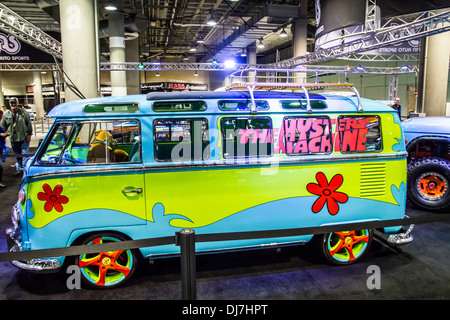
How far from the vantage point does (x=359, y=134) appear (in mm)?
4410

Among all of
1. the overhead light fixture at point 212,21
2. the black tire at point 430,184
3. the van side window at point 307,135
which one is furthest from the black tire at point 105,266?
the overhead light fixture at point 212,21

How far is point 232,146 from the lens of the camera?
160 inches

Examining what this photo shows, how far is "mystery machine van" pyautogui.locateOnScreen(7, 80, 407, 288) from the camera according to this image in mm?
3709

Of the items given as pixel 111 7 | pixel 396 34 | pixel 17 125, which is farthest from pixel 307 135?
pixel 111 7

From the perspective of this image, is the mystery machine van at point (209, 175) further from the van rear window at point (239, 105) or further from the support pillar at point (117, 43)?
the support pillar at point (117, 43)

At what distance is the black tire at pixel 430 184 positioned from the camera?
268 inches

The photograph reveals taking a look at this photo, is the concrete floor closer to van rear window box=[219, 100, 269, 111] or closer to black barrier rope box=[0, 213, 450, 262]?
black barrier rope box=[0, 213, 450, 262]

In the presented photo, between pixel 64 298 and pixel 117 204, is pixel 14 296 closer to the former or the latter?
pixel 64 298

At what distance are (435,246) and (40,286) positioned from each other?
18.9ft

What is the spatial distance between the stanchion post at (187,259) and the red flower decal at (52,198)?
1.57 meters

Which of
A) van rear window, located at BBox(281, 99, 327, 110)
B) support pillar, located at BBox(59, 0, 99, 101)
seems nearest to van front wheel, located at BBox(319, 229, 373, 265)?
van rear window, located at BBox(281, 99, 327, 110)

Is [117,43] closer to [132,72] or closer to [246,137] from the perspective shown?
[132,72]

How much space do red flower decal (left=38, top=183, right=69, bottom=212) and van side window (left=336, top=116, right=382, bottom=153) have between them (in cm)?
344

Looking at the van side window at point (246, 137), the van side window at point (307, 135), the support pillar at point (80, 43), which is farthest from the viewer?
the support pillar at point (80, 43)
